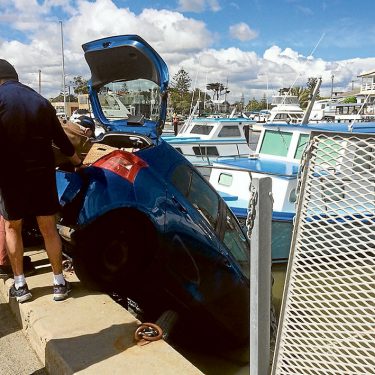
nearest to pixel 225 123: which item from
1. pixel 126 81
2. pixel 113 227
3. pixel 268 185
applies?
pixel 126 81

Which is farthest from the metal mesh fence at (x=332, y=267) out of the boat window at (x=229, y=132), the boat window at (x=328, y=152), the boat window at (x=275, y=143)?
the boat window at (x=229, y=132)

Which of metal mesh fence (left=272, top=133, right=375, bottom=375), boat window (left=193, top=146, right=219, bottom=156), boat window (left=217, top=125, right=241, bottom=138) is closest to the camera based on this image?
metal mesh fence (left=272, top=133, right=375, bottom=375)

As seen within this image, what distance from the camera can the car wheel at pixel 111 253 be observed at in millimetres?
3273

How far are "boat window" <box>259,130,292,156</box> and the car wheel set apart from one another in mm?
7937

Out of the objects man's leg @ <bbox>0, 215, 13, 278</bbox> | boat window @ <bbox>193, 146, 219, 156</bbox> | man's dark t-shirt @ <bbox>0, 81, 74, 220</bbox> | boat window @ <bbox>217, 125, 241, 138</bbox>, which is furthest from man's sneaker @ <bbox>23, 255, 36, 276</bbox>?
boat window @ <bbox>217, 125, 241, 138</bbox>

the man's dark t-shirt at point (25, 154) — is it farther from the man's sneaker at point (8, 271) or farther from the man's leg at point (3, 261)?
the man's sneaker at point (8, 271)

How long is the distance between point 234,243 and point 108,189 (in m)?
1.44

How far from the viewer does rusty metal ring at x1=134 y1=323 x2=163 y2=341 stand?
2.77 meters

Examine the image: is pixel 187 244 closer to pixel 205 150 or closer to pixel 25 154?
pixel 25 154

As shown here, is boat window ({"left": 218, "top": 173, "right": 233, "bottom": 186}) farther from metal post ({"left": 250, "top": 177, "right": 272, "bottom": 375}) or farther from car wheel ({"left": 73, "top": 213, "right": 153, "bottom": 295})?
metal post ({"left": 250, "top": 177, "right": 272, "bottom": 375})

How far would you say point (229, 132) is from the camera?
1598 centimetres

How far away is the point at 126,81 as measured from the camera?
4.73m

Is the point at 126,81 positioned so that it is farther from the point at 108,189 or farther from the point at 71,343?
the point at 71,343

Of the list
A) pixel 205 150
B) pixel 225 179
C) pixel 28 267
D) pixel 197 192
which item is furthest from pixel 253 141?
pixel 28 267
